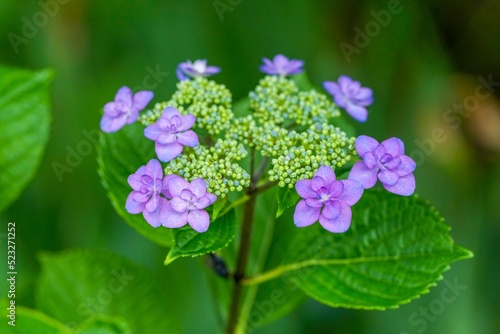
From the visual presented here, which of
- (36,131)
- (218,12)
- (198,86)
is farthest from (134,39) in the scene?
(198,86)

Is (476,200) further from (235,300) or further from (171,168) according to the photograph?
(171,168)

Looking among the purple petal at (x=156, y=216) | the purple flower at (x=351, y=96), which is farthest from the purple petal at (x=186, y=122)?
the purple flower at (x=351, y=96)

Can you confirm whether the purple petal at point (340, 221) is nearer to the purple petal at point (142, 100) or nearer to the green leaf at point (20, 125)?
the purple petal at point (142, 100)

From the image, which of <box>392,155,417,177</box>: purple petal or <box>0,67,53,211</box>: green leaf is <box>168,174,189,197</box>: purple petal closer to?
<box>392,155,417,177</box>: purple petal

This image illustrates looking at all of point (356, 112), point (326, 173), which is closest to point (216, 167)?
point (326, 173)

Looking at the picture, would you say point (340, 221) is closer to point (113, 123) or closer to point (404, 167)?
point (404, 167)
